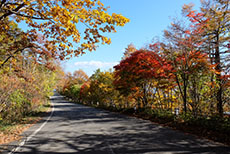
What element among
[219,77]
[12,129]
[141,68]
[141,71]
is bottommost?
[12,129]

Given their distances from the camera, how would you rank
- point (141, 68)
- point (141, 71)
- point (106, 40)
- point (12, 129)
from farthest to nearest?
point (141, 68) → point (141, 71) → point (12, 129) → point (106, 40)

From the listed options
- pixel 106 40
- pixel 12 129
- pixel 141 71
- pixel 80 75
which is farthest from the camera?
pixel 80 75

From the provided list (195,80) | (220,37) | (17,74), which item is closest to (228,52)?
(220,37)

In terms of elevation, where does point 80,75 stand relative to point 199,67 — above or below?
above

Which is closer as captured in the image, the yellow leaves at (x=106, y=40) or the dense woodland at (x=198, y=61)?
the yellow leaves at (x=106, y=40)

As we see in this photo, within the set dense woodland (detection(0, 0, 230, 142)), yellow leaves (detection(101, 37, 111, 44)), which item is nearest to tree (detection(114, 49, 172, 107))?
→ dense woodland (detection(0, 0, 230, 142))

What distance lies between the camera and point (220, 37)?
10078 millimetres

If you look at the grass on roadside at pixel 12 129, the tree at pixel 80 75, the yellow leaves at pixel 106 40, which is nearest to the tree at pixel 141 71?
the yellow leaves at pixel 106 40

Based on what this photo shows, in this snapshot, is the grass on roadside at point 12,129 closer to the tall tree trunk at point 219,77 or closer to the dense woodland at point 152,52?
the dense woodland at point 152,52

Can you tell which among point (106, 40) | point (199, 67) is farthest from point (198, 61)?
point (106, 40)

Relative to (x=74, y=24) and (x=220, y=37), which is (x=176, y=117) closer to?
(x=220, y=37)

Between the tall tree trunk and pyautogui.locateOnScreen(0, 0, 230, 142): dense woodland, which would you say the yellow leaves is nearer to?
pyautogui.locateOnScreen(0, 0, 230, 142): dense woodland

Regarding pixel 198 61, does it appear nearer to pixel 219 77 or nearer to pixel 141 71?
pixel 219 77

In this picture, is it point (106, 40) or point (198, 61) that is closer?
point (106, 40)
